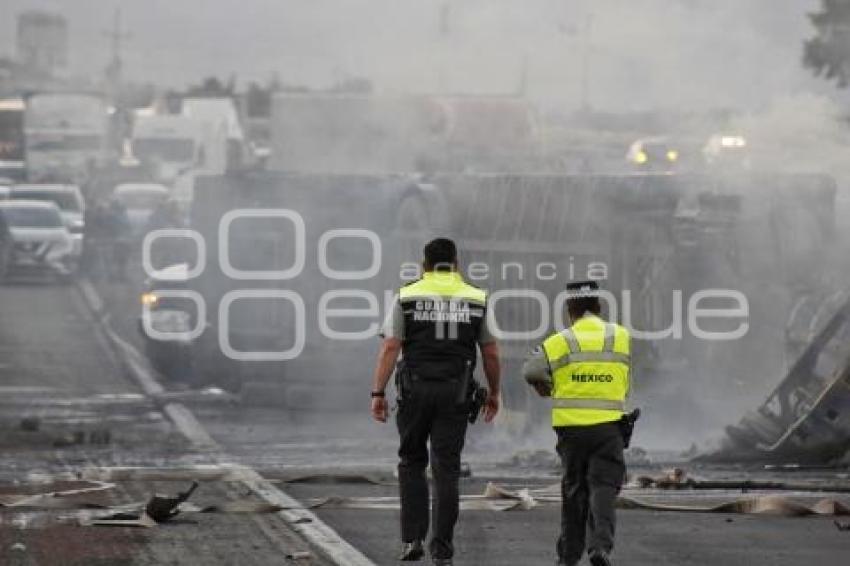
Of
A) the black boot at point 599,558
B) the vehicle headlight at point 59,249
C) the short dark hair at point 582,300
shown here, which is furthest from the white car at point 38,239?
the black boot at point 599,558

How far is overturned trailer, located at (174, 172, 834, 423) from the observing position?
61.2 feet

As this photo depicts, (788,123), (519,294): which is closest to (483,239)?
(519,294)

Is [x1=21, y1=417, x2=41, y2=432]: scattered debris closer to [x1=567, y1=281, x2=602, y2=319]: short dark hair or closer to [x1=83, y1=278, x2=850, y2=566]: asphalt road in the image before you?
[x1=83, y1=278, x2=850, y2=566]: asphalt road

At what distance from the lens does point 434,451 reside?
35.1 ft

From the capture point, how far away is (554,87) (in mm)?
29094

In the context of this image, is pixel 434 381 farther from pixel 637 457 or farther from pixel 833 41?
pixel 833 41

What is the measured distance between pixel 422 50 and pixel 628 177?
11461 mm

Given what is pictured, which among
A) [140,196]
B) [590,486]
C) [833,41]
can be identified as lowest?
[140,196]

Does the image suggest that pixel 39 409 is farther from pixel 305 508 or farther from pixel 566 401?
pixel 566 401

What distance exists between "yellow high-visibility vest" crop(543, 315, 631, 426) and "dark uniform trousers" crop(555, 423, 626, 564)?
0.07 m

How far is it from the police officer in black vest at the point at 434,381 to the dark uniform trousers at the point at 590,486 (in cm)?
48

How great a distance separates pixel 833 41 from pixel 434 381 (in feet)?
43.1

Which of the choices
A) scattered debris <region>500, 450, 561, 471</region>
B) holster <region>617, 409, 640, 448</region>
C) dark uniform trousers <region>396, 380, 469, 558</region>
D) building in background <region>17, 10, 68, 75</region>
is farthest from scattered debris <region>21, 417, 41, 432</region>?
building in background <region>17, 10, 68, 75</region>

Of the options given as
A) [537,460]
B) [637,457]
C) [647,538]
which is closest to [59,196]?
[537,460]
